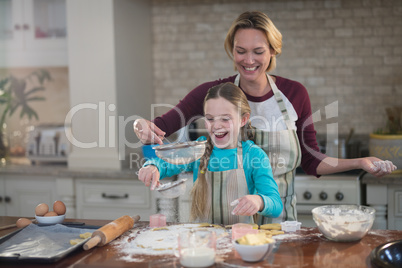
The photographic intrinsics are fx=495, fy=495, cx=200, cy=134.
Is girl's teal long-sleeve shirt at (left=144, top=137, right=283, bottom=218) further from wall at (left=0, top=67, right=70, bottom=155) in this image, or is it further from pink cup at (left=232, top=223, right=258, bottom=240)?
wall at (left=0, top=67, right=70, bottom=155)

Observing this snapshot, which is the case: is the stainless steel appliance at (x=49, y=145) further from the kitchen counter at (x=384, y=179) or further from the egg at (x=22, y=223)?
the kitchen counter at (x=384, y=179)

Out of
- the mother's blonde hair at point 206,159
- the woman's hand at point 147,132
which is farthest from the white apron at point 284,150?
the woman's hand at point 147,132

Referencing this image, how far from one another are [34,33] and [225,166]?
2.42 meters

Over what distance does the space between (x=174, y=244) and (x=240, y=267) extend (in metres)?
0.33

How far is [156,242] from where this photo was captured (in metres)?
1.87

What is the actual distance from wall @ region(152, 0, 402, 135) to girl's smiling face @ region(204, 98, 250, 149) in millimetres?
1896

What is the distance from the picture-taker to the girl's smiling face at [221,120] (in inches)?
84.8

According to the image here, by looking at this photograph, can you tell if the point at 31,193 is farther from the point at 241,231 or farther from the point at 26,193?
the point at 241,231

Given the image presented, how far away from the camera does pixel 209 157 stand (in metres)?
2.30

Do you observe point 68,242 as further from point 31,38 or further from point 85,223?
point 31,38

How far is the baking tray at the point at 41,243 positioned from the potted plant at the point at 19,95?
2353 mm

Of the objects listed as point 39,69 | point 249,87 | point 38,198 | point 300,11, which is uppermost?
point 300,11

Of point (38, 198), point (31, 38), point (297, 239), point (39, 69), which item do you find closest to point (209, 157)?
point (297, 239)

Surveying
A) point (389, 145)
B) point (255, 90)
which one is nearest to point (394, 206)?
point (389, 145)
